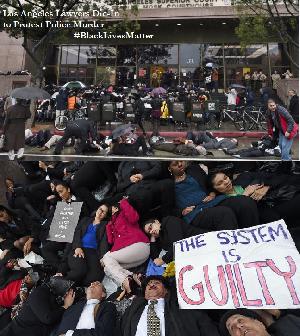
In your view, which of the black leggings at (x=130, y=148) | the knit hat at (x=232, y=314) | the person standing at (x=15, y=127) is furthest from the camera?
the person standing at (x=15, y=127)

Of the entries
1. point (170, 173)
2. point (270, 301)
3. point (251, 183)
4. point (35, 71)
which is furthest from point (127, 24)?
point (270, 301)

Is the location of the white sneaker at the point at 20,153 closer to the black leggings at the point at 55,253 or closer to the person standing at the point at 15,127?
the person standing at the point at 15,127

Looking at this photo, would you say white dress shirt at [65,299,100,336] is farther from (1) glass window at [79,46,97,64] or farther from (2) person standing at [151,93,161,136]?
(1) glass window at [79,46,97,64]

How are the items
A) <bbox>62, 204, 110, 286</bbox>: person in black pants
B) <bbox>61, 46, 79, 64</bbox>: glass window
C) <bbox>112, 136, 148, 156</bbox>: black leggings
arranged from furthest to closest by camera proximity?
1. <bbox>61, 46, 79, 64</bbox>: glass window
2. <bbox>112, 136, 148, 156</bbox>: black leggings
3. <bbox>62, 204, 110, 286</bbox>: person in black pants

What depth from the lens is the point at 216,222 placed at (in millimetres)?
3543

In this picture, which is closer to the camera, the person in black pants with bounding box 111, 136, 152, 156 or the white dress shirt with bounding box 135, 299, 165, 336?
the white dress shirt with bounding box 135, 299, 165, 336

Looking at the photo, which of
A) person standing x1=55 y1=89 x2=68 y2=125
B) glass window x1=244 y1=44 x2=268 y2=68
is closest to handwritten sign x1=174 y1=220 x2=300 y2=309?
person standing x1=55 y1=89 x2=68 y2=125

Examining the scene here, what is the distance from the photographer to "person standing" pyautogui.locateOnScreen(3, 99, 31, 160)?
7.77 m

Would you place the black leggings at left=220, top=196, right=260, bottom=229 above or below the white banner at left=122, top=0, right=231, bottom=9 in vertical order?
below

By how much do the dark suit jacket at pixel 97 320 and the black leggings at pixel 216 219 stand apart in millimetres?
1191

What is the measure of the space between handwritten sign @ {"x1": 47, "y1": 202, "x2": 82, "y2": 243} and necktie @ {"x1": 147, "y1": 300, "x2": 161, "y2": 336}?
1.72 metres

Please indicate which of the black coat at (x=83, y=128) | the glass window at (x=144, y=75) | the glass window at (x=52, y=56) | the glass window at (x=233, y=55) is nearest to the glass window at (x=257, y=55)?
the glass window at (x=233, y=55)

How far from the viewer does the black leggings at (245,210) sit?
3531 mm

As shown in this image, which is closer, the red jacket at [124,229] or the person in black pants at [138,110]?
the red jacket at [124,229]
